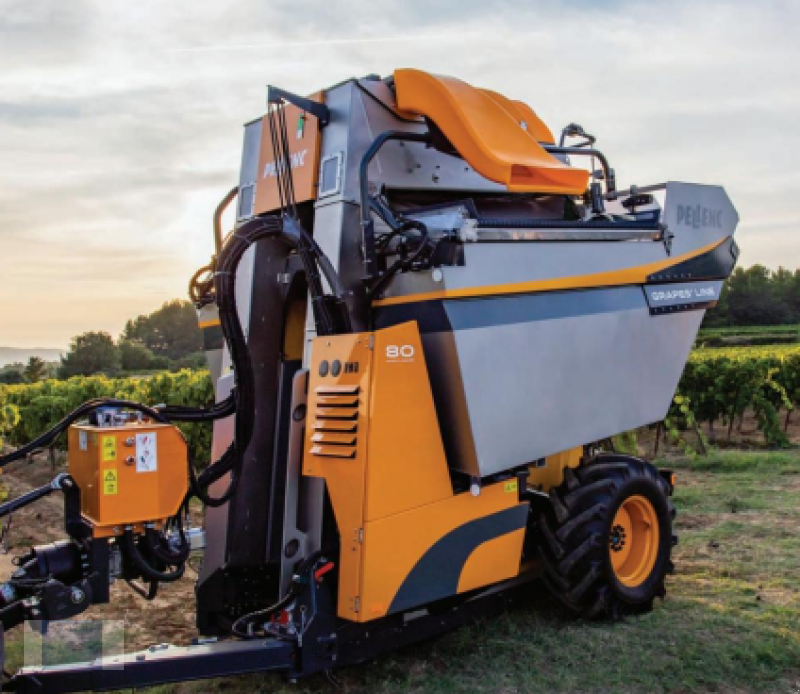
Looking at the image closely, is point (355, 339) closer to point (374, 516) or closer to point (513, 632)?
point (374, 516)

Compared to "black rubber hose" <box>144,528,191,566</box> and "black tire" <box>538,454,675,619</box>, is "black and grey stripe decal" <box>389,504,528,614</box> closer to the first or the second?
"black tire" <box>538,454,675,619</box>

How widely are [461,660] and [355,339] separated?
179 cm

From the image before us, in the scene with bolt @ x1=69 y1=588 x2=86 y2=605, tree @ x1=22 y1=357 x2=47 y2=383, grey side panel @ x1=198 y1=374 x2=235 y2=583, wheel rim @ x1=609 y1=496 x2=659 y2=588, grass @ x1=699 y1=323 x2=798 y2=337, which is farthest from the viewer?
grass @ x1=699 y1=323 x2=798 y2=337

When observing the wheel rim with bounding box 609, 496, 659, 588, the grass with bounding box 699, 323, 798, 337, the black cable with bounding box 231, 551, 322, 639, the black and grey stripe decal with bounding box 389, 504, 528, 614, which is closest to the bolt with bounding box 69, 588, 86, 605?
the black cable with bounding box 231, 551, 322, 639

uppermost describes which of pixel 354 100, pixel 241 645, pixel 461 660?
pixel 354 100

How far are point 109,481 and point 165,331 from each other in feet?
100

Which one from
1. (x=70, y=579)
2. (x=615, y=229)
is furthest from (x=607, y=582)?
(x=70, y=579)

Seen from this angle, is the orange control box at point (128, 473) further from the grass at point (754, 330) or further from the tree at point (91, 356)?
the grass at point (754, 330)

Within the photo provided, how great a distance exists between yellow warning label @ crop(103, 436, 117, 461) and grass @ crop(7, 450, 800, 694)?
136 cm

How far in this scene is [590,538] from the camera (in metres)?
4.60

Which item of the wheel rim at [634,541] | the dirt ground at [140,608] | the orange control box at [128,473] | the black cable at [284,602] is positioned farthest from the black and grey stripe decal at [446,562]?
the dirt ground at [140,608]

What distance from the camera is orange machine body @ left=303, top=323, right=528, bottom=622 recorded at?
3777 mm

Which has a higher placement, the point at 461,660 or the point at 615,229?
the point at 615,229

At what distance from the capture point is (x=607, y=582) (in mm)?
4703
